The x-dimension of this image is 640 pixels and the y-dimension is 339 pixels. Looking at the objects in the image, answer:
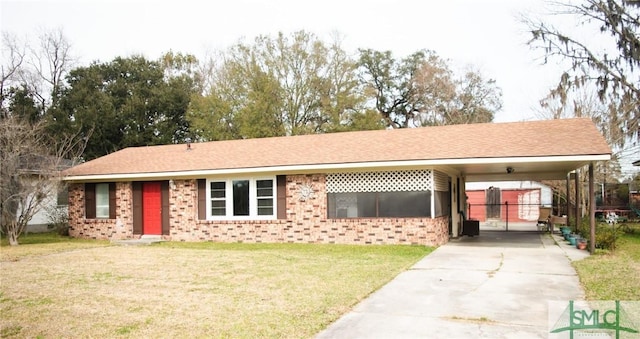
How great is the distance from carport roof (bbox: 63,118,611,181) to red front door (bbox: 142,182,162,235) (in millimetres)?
644

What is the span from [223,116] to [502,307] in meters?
28.1

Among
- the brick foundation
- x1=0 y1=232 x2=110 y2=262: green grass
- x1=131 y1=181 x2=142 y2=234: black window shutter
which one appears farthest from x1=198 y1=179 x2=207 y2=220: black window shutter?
x1=0 y1=232 x2=110 y2=262: green grass

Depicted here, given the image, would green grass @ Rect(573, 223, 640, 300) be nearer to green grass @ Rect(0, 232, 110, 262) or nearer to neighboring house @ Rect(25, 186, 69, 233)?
green grass @ Rect(0, 232, 110, 262)

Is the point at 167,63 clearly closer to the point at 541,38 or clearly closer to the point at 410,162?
the point at 541,38

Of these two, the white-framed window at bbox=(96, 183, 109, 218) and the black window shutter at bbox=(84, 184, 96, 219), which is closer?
the white-framed window at bbox=(96, 183, 109, 218)

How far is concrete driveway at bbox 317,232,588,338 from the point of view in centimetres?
576

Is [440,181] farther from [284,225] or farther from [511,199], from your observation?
[511,199]

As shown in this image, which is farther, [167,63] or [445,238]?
[167,63]

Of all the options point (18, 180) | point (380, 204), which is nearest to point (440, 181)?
point (380, 204)

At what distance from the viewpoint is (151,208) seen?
17781mm

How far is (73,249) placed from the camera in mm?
14664

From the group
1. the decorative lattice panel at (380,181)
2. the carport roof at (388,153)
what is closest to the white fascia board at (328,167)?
the carport roof at (388,153)

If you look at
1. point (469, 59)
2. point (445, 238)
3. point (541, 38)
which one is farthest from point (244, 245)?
point (469, 59)

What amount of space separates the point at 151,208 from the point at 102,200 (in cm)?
213
